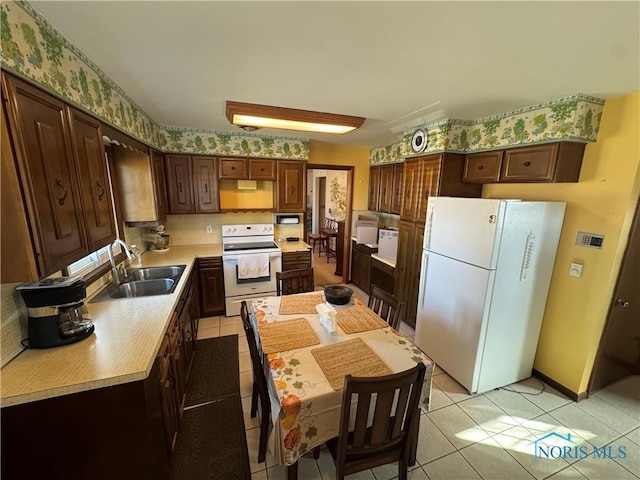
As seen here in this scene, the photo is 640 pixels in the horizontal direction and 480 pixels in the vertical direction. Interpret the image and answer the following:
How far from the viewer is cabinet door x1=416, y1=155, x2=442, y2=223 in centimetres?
281

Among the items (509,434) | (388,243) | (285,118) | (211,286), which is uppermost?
(285,118)

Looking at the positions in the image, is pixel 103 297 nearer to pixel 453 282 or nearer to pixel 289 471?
pixel 289 471

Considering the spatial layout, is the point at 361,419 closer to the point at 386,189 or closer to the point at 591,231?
the point at 591,231

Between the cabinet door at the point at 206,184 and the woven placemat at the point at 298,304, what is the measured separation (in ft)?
6.69

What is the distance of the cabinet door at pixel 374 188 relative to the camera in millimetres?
4375

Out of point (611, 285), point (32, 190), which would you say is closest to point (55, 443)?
point (32, 190)

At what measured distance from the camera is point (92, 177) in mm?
1564

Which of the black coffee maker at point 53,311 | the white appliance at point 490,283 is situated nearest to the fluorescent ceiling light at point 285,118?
the white appliance at point 490,283

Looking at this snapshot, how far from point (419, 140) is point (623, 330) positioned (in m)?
2.57

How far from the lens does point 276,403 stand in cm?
127

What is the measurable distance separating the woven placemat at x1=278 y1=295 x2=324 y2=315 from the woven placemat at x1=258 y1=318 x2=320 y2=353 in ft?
0.47

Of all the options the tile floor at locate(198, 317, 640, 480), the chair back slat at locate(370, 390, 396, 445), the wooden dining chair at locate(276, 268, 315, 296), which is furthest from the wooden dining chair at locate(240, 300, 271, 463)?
the wooden dining chair at locate(276, 268, 315, 296)

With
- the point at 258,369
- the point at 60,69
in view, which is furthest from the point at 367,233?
the point at 60,69

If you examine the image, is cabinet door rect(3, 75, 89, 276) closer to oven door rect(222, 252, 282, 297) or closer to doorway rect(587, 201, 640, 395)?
oven door rect(222, 252, 282, 297)
